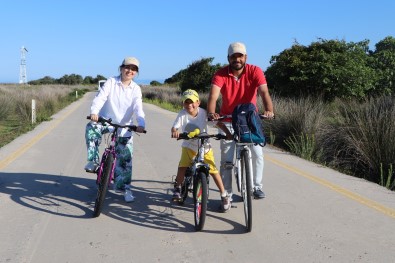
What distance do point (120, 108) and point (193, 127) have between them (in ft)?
3.65

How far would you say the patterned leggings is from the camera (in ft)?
20.2

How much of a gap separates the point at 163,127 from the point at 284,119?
18.8ft

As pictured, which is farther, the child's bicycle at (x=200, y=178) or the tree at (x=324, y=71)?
the tree at (x=324, y=71)

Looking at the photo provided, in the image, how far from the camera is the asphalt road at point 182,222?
15.0 feet

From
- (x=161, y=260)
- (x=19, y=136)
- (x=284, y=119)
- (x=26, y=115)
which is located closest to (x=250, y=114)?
(x=161, y=260)

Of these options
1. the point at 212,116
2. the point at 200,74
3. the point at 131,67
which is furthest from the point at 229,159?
the point at 200,74

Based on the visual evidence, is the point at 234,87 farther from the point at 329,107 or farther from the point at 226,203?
the point at 329,107

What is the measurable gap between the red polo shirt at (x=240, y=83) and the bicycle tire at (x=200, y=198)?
3.88ft

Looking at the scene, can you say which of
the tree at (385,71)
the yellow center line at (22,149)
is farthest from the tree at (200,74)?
the yellow center line at (22,149)

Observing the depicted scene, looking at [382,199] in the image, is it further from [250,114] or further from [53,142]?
[53,142]

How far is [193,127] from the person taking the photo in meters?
5.77

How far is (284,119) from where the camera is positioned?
45.1 feet

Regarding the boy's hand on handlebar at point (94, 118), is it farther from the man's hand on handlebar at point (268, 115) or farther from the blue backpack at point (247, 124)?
the man's hand on handlebar at point (268, 115)

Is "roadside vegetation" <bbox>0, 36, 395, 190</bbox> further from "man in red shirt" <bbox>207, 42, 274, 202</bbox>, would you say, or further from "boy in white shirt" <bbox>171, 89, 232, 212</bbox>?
"boy in white shirt" <bbox>171, 89, 232, 212</bbox>
